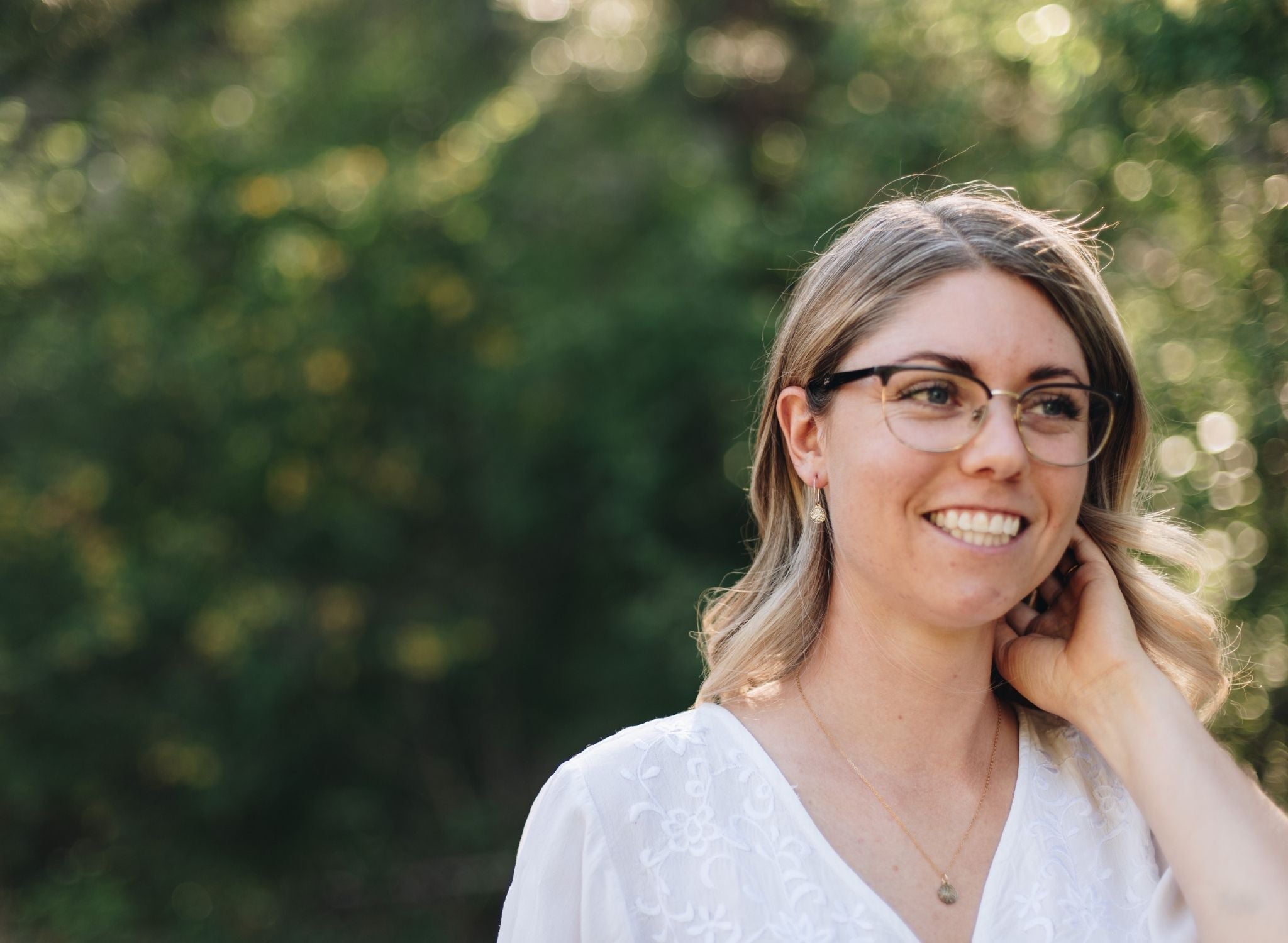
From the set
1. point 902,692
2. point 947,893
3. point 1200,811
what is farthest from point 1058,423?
point 947,893

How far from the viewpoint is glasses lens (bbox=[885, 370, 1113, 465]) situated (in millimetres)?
1875

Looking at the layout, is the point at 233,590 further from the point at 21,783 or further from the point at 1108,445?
the point at 1108,445

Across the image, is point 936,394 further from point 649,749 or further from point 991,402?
point 649,749

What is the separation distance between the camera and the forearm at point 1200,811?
1720 millimetres

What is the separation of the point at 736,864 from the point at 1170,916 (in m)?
0.67

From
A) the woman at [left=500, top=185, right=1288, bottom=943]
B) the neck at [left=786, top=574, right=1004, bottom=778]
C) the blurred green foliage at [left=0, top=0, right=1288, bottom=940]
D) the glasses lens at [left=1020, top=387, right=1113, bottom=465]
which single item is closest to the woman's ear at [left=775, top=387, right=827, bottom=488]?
the woman at [left=500, top=185, right=1288, bottom=943]

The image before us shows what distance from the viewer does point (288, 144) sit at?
645cm

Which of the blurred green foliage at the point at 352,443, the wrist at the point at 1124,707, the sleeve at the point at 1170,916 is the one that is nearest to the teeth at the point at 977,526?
the wrist at the point at 1124,707

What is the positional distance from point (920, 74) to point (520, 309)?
2.38 meters

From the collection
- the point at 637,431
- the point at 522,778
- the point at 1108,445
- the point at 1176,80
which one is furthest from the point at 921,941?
the point at 522,778

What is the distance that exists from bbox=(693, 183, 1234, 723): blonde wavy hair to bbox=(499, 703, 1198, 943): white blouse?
230mm

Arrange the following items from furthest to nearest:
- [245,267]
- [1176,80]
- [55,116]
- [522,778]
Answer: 1. [522,778]
2. [245,267]
3. [55,116]
4. [1176,80]

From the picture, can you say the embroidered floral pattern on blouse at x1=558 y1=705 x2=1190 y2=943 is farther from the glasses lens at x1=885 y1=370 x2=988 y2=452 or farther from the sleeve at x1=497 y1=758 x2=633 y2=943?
the glasses lens at x1=885 y1=370 x2=988 y2=452

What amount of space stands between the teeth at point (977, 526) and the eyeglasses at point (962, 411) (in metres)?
0.10
